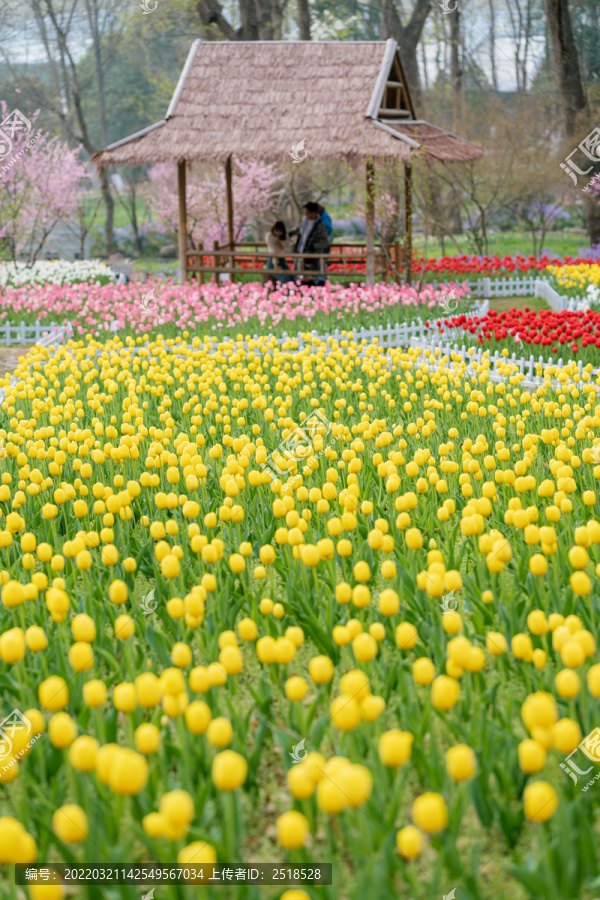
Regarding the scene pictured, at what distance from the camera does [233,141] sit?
613 inches

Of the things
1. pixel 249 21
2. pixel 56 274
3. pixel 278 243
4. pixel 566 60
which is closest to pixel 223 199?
pixel 249 21

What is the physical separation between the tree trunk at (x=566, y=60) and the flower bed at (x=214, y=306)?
818 centimetres

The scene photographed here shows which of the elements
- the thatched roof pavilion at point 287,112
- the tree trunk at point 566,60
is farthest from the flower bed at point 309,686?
the tree trunk at point 566,60

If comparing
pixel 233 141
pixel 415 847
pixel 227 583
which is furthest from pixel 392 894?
pixel 233 141

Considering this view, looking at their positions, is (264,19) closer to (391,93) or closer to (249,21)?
(249,21)

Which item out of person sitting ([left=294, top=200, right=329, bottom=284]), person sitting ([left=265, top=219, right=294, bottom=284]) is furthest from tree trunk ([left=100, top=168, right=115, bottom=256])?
person sitting ([left=294, top=200, right=329, bottom=284])

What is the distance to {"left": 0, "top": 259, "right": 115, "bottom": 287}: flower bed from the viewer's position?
19.4m

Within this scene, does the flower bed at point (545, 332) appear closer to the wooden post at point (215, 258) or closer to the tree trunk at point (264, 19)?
the wooden post at point (215, 258)

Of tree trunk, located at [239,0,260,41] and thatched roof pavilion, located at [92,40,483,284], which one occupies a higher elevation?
tree trunk, located at [239,0,260,41]

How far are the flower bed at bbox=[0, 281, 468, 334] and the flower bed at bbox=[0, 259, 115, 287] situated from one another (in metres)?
3.84

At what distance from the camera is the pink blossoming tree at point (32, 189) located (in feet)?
69.6

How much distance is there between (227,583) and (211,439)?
2.56m

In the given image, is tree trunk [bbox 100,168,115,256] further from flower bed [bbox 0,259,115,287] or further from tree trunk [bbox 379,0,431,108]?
tree trunk [bbox 379,0,431,108]

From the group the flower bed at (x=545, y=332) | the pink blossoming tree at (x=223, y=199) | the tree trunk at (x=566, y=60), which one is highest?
the tree trunk at (x=566, y=60)
